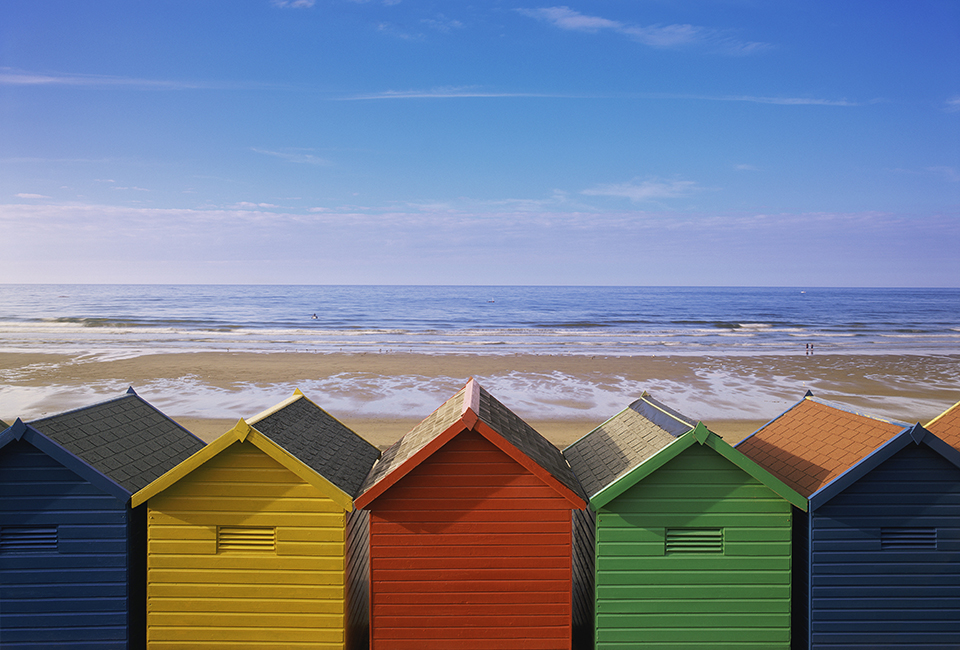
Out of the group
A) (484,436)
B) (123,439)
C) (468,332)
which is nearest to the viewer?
(484,436)

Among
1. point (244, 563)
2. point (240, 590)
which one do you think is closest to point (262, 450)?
point (244, 563)

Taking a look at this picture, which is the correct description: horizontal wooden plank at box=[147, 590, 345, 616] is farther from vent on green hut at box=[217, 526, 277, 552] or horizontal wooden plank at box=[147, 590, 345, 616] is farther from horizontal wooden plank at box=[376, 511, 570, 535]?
horizontal wooden plank at box=[376, 511, 570, 535]

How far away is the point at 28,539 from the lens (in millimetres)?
5344

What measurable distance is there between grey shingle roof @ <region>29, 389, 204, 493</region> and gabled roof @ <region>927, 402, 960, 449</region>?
9518mm

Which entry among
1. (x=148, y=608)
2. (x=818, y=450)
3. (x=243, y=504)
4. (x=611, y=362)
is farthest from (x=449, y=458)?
(x=611, y=362)

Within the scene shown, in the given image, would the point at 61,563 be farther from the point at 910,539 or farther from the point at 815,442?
the point at 910,539

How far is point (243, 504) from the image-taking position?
538 cm

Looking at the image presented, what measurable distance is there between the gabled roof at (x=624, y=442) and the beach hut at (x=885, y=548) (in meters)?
1.50

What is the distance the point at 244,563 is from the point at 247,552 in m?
0.11

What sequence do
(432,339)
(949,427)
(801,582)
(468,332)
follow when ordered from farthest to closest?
(468,332) < (432,339) < (949,427) < (801,582)

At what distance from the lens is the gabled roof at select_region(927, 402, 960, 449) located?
660cm

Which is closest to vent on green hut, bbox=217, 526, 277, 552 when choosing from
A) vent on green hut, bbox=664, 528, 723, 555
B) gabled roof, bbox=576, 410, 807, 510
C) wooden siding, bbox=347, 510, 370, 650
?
wooden siding, bbox=347, 510, 370, 650

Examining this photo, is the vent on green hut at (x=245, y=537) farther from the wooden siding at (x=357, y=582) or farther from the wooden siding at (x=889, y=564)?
the wooden siding at (x=889, y=564)

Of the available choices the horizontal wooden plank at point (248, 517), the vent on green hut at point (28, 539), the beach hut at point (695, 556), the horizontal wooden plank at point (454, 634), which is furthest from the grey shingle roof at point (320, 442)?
the beach hut at point (695, 556)
